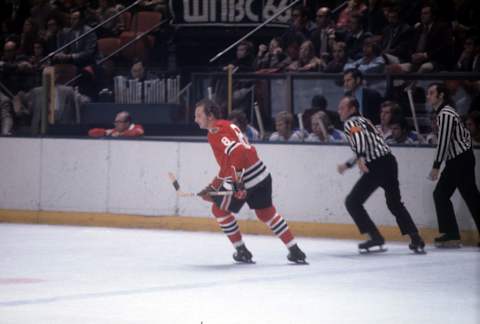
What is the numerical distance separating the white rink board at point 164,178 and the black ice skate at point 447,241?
1.59 ft

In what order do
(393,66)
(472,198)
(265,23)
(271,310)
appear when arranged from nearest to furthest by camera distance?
(271,310), (472,198), (393,66), (265,23)

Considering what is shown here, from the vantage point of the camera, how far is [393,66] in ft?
45.0

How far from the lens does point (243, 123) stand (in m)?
13.4

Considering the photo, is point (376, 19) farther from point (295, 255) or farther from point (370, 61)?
point (295, 255)

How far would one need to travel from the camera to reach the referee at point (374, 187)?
38.2 ft

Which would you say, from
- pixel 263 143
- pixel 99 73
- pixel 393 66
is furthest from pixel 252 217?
pixel 99 73

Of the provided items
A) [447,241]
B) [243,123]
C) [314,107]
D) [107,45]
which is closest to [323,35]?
[314,107]

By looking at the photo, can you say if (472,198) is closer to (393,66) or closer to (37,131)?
(393,66)

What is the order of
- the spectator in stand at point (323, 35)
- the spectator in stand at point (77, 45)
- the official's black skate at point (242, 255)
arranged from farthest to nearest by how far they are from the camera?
1. the spectator in stand at point (77, 45)
2. the spectator in stand at point (323, 35)
3. the official's black skate at point (242, 255)

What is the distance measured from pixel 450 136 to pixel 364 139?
92 cm

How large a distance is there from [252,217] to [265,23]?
13.4ft

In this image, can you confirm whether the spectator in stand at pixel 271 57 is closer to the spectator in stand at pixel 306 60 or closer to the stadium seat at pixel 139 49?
the spectator in stand at pixel 306 60

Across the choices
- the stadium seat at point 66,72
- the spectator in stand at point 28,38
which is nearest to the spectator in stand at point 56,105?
the stadium seat at point 66,72

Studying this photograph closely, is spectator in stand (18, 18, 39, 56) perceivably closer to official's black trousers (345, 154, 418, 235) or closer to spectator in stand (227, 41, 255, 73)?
spectator in stand (227, 41, 255, 73)
